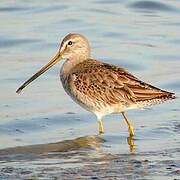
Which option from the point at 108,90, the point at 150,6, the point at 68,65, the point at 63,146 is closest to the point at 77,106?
the point at 68,65

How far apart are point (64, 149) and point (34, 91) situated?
7.27 ft

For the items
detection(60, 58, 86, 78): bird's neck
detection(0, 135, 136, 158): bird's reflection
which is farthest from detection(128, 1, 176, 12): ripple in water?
detection(0, 135, 136, 158): bird's reflection

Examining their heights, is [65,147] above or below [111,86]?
below

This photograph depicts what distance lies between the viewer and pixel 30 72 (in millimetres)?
11594

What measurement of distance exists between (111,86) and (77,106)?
1.11m

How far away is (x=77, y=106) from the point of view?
1055cm

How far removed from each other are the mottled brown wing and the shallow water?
14.6 inches

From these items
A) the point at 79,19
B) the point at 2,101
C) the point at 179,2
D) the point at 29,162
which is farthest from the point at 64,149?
the point at 179,2

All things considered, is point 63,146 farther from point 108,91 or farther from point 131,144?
point 108,91

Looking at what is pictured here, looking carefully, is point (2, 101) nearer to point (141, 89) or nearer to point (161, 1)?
point (141, 89)

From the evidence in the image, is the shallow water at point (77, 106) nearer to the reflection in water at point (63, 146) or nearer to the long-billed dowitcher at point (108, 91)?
the reflection in water at point (63, 146)

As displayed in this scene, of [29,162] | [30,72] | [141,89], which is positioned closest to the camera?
[29,162]

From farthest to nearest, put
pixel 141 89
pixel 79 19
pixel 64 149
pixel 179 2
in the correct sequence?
pixel 179 2, pixel 79 19, pixel 141 89, pixel 64 149

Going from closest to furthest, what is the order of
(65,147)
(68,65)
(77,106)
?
1. (65,147)
2. (68,65)
3. (77,106)
